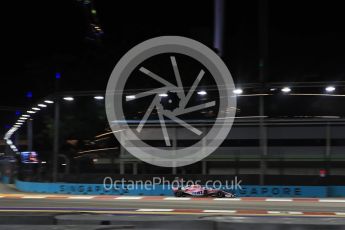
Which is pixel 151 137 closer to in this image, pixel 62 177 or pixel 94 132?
pixel 62 177

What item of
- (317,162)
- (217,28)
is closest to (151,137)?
(217,28)

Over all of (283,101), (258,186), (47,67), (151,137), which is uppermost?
(47,67)

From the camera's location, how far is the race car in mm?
22906

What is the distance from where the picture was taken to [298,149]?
30141 millimetres

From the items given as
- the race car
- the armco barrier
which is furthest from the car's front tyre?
the armco barrier

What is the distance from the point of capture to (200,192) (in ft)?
75.9

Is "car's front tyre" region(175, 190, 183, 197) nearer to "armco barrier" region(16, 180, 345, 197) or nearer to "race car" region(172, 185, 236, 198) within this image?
"race car" region(172, 185, 236, 198)

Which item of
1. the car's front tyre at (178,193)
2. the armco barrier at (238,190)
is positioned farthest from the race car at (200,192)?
the armco barrier at (238,190)

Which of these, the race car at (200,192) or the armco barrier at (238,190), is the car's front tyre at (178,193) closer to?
the race car at (200,192)

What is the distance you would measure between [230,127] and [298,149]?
4191 millimetres

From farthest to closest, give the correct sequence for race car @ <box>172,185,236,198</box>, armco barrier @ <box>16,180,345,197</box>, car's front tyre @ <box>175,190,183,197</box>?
armco barrier @ <box>16,180,345,197</box>
car's front tyre @ <box>175,190,183,197</box>
race car @ <box>172,185,236,198</box>

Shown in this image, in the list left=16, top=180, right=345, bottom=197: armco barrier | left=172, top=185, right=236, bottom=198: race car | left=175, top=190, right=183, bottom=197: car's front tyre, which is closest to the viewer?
left=172, top=185, right=236, bottom=198: race car

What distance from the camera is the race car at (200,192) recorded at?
2291 cm

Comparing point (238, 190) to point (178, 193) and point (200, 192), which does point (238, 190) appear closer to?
point (200, 192)
